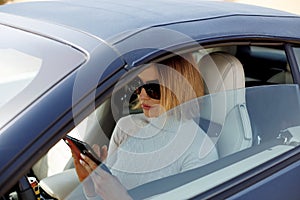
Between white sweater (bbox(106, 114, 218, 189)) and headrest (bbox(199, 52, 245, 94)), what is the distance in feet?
0.63

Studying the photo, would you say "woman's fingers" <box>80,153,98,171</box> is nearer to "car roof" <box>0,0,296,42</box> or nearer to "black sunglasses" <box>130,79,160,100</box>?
"black sunglasses" <box>130,79,160,100</box>

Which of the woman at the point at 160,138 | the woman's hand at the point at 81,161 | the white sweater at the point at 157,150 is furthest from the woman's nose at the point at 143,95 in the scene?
the woman's hand at the point at 81,161

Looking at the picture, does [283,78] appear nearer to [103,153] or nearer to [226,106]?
[226,106]

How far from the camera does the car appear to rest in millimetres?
1190

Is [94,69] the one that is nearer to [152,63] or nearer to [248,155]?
[152,63]

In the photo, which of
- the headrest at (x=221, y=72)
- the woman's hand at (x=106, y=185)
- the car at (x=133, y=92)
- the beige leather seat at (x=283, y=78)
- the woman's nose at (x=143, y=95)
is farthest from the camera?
the beige leather seat at (x=283, y=78)

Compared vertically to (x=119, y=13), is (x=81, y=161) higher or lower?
lower

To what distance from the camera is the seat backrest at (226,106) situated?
5.63 feet

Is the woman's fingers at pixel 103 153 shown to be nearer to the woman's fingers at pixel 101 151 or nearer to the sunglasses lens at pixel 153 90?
the woman's fingers at pixel 101 151

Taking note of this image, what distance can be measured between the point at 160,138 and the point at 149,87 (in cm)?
21

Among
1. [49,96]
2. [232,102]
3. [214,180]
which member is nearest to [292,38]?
[232,102]

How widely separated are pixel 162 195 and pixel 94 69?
A: 1.62ft

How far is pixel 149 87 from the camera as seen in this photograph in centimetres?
162

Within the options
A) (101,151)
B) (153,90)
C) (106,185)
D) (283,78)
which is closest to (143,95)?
(153,90)
